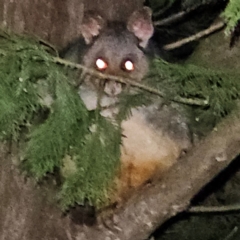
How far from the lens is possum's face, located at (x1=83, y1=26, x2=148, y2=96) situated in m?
1.90

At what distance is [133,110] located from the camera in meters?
1.81

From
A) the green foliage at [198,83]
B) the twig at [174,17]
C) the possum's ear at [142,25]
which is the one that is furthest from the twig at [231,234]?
the green foliage at [198,83]

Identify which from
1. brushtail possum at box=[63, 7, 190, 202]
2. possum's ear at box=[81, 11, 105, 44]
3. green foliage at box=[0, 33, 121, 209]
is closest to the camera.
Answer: green foliage at box=[0, 33, 121, 209]

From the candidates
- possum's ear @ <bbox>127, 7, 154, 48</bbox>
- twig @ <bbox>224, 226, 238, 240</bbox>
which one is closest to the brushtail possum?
possum's ear @ <bbox>127, 7, 154, 48</bbox>

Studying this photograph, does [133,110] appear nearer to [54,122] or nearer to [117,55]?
[117,55]

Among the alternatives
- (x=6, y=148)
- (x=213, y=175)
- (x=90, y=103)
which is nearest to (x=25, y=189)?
(x=6, y=148)

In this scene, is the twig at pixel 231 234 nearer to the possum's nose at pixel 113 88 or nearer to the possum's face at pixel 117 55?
the possum's face at pixel 117 55

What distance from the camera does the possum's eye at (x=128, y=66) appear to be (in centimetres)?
191

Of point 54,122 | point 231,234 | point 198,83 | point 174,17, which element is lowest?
point 231,234

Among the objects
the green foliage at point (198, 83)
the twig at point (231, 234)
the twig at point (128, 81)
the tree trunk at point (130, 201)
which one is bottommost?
the twig at point (231, 234)

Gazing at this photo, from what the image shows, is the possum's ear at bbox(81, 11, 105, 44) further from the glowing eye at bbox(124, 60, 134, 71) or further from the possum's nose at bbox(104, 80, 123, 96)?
the possum's nose at bbox(104, 80, 123, 96)

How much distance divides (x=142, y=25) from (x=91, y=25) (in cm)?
15

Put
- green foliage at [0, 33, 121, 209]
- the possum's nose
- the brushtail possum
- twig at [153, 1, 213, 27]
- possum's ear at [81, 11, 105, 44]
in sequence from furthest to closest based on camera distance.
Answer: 1. twig at [153, 1, 213, 27]
2. possum's ear at [81, 11, 105, 44]
3. the brushtail possum
4. the possum's nose
5. green foliage at [0, 33, 121, 209]

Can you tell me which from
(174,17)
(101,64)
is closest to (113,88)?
(101,64)
